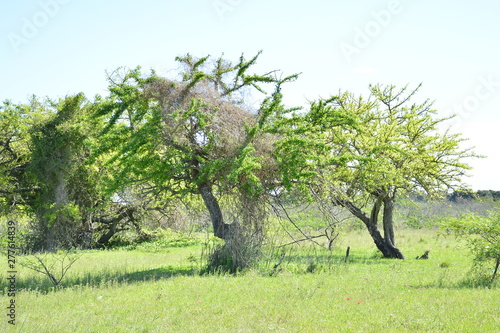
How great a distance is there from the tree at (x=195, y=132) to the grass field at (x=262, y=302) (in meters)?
2.42

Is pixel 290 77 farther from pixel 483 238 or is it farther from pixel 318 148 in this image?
pixel 483 238

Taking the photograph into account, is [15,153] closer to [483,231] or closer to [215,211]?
[215,211]

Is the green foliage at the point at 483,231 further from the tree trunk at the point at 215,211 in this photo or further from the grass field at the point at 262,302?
the tree trunk at the point at 215,211

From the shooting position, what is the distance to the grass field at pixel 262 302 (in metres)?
6.82

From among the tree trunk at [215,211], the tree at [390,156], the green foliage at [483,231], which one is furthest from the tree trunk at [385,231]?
the green foliage at [483,231]

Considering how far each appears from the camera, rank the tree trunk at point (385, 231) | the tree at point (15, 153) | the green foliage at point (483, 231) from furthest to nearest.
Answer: the tree at point (15, 153) → the tree trunk at point (385, 231) → the green foliage at point (483, 231)

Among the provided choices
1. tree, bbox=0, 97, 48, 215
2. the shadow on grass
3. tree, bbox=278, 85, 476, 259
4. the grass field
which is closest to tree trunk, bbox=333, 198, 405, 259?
tree, bbox=278, 85, 476, 259

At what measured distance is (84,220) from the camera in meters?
24.9


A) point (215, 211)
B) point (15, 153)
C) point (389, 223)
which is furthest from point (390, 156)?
point (15, 153)

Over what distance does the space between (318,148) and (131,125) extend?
5700 mm

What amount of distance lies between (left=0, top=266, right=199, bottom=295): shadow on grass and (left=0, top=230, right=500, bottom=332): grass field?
0.03 meters

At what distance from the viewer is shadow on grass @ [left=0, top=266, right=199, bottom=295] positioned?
1043 centimetres

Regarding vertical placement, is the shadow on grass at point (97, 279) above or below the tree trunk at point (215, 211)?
below

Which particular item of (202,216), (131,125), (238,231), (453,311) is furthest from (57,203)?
(453,311)
